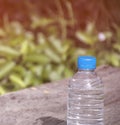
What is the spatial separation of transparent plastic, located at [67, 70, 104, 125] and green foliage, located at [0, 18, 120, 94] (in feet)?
3.61

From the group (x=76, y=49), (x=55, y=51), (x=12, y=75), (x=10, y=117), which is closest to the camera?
(x=10, y=117)

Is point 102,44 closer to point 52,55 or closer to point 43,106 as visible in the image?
point 52,55

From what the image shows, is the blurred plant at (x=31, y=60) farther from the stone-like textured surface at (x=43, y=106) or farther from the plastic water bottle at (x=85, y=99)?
the plastic water bottle at (x=85, y=99)

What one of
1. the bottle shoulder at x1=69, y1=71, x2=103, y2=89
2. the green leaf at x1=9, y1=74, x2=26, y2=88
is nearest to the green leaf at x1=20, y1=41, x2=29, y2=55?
the green leaf at x1=9, y1=74, x2=26, y2=88

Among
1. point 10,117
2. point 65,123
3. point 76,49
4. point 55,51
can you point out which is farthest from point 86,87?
point 76,49

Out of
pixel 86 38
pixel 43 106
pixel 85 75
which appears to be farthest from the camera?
pixel 86 38

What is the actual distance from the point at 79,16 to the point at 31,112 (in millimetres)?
2539

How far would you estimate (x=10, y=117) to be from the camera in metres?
1.97

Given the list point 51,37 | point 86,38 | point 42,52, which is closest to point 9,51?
point 42,52

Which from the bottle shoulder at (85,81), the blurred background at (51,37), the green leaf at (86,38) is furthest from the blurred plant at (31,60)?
the bottle shoulder at (85,81)

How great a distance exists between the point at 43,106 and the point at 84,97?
207 mm

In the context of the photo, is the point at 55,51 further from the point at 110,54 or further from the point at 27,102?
the point at 27,102

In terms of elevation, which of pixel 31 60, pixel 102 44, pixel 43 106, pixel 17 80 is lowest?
pixel 43 106

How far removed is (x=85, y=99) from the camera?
6.74 feet
